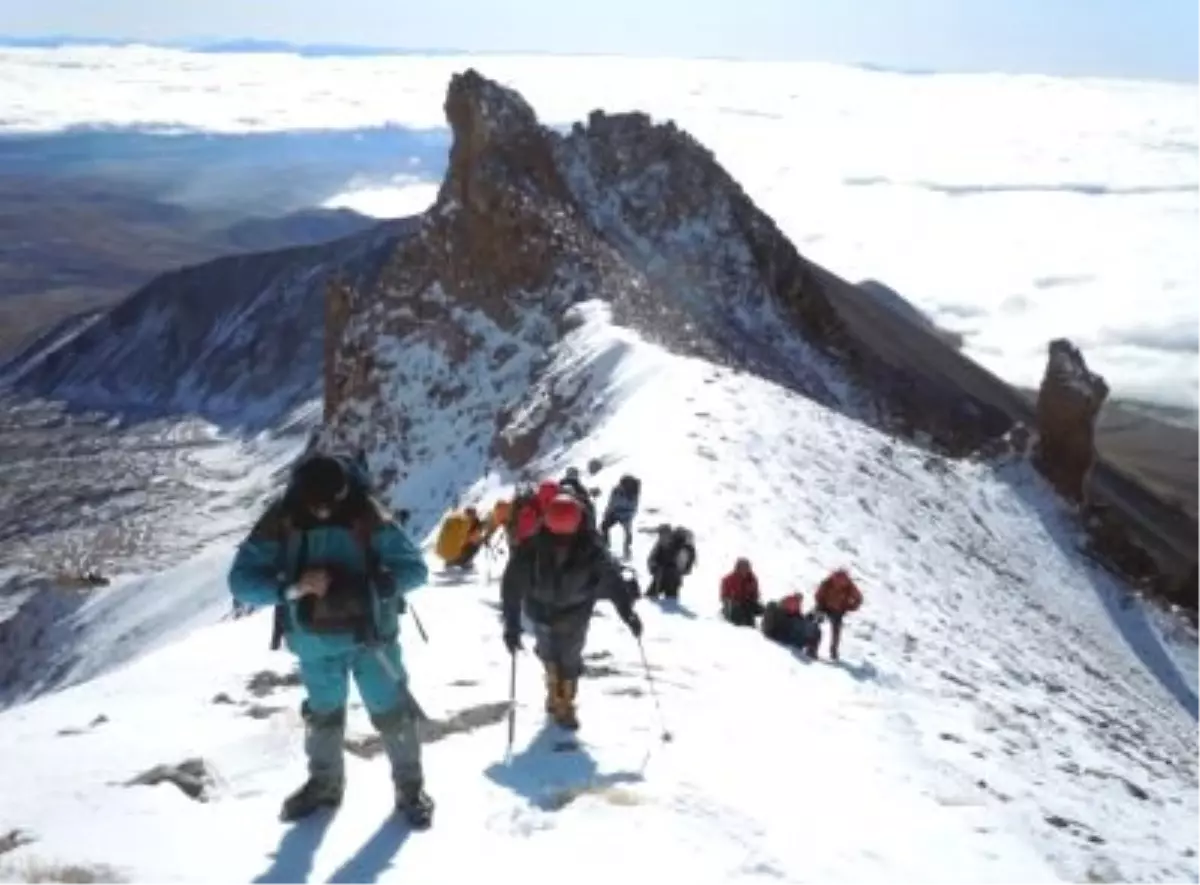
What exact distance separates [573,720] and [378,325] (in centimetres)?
3655

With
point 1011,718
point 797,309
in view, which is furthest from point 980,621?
point 797,309

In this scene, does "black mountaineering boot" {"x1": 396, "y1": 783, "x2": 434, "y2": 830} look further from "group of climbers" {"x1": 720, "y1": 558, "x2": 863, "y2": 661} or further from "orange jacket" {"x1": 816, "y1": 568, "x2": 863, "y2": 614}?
"orange jacket" {"x1": 816, "y1": 568, "x2": 863, "y2": 614}

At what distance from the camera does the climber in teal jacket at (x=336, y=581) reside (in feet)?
28.5

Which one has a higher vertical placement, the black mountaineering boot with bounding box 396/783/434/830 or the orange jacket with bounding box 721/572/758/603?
the black mountaineering boot with bounding box 396/783/434/830

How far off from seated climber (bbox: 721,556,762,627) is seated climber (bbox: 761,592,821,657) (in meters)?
0.46

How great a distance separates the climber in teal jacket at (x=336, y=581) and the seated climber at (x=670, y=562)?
1013 centimetres

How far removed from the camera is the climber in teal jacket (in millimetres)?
8688

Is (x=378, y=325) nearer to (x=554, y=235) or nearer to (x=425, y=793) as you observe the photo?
(x=554, y=235)

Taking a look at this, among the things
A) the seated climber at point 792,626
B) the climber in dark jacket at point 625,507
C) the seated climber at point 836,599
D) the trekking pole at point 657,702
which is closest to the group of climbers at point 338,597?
the trekking pole at point 657,702

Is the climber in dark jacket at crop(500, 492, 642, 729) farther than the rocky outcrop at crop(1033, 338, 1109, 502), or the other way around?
the rocky outcrop at crop(1033, 338, 1109, 502)

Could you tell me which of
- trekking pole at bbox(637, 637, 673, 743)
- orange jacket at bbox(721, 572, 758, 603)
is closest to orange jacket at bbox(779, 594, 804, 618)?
orange jacket at bbox(721, 572, 758, 603)

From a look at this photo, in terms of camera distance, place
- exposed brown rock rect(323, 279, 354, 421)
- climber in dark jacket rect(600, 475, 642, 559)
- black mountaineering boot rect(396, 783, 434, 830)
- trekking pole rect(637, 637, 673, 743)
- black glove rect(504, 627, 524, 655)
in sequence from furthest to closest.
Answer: exposed brown rock rect(323, 279, 354, 421) < climber in dark jacket rect(600, 475, 642, 559) < trekking pole rect(637, 637, 673, 743) < black glove rect(504, 627, 524, 655) < black mountaineering boot rect(396, 783, 434, 830)

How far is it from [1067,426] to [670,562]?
3117 cm

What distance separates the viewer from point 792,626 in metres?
18.6
